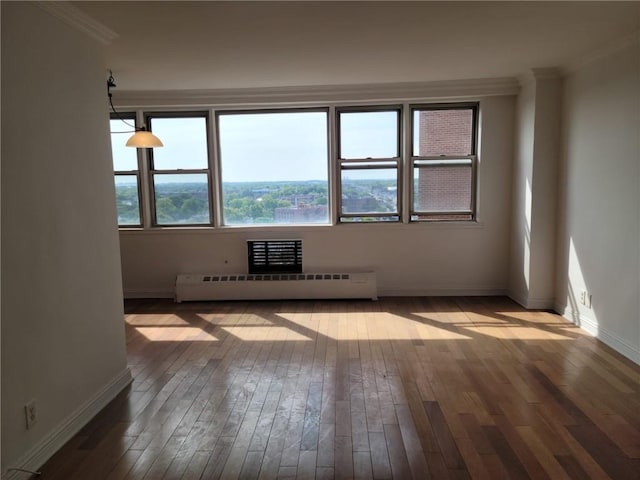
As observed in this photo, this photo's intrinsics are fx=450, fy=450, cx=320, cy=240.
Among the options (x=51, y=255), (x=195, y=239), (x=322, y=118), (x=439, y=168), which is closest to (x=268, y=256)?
(x=195, y=239)

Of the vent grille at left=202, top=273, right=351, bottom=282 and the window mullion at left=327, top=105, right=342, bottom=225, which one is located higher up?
the window mullion at left=327, top=105, right=342, bottom=225

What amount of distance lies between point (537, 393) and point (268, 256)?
3.46 metres

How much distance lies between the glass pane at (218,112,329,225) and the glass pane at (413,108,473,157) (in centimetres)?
115

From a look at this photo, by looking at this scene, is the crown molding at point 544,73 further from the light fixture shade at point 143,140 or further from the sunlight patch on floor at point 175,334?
the sunlight patch on floor at point 175,334

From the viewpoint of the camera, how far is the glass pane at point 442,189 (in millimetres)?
5531

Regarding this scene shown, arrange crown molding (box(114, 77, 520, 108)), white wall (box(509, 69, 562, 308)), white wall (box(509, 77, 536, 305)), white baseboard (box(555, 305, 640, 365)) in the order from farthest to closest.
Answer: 1. crown molding (box(114, 77, 520, 108))
2. white wall (box(509, 77, 536, 305))
3. white wall (box(509, 69, 562, 308))
4. white baseboard (box(555, 305, 640, 365))

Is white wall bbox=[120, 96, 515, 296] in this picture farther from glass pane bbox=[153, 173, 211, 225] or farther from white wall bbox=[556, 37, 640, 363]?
white wall bbox=[556, 37, 640, 363]

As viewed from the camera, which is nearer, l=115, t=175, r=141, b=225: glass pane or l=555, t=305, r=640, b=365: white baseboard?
l=555, t=305, r=640, b=365: white baseboard

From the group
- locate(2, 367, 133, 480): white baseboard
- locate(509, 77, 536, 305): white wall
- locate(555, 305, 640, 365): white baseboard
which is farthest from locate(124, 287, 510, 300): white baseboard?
locate(2, 367, 133, 480): white baseboard

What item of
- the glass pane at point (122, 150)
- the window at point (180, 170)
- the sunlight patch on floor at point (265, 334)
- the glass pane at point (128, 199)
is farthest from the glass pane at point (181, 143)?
the sunlight patch on floor at point (265, 334)

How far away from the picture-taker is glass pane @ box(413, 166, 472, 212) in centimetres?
553

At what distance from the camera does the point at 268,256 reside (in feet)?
18.6

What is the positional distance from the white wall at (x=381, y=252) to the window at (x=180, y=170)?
266mm

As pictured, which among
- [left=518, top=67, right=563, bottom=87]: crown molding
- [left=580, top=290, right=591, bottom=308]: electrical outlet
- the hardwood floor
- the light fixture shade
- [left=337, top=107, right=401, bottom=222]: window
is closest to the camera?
the hardwood floor
